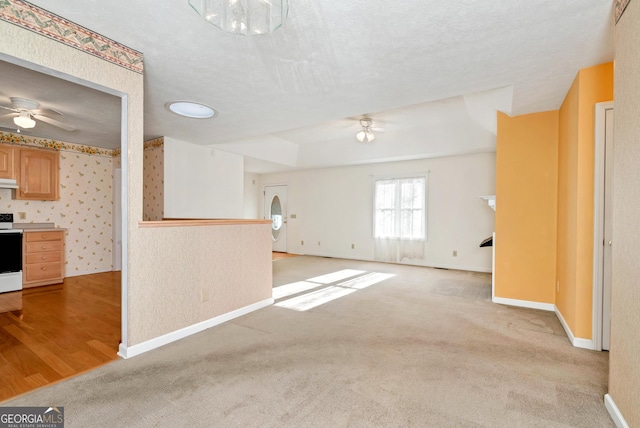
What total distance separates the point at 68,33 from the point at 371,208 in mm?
6022

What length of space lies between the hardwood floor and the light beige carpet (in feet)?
0.79

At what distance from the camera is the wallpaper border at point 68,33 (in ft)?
5.85

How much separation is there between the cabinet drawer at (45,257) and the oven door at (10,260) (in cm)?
18

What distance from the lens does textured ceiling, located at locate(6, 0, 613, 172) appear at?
184cm

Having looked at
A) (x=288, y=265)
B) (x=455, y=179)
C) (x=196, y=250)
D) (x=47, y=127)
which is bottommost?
(x=288, y=265)

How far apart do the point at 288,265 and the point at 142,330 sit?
423cm

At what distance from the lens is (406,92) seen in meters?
3.03

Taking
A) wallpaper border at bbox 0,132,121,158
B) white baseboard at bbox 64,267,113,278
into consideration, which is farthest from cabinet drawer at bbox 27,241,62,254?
wallpaper border at bbox 0,132,121,158

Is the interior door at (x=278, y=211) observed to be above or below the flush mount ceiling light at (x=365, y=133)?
below

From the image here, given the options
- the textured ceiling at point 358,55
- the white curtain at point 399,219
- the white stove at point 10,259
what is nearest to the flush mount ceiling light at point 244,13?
the textured ceiling at point 358,55

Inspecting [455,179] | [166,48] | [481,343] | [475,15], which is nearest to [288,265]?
[455,179]

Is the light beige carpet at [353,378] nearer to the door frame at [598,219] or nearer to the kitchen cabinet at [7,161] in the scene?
the door frame at [598,219]

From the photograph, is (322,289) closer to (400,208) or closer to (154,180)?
(400,208)

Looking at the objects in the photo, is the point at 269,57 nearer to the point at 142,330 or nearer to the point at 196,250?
the point at 196,250
